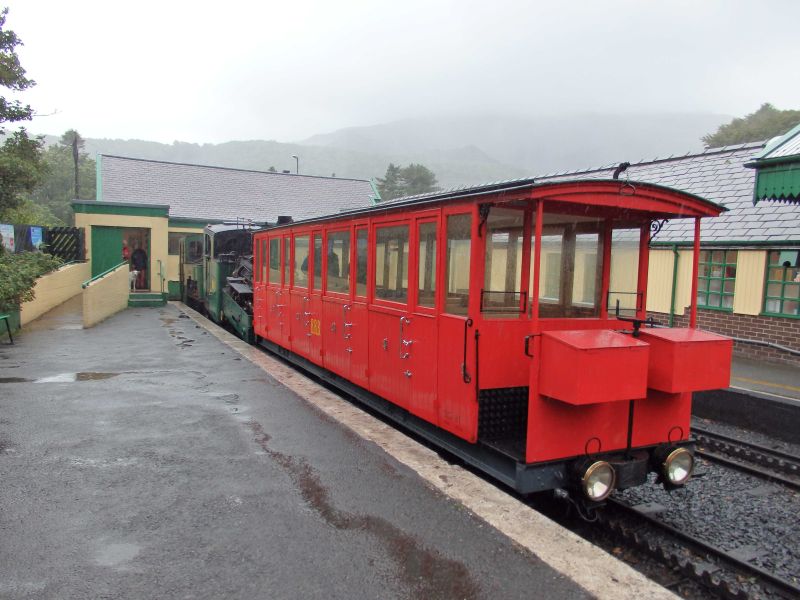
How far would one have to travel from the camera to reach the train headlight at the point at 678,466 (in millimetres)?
4512

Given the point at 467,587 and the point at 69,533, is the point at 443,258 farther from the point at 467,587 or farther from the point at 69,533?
the point at 69,533

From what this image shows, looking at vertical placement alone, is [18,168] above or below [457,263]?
above

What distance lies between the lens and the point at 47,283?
1605 centimetres

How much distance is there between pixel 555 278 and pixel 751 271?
9.04 metres

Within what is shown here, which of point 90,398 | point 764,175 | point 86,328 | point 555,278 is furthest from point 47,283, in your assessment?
point 764,175

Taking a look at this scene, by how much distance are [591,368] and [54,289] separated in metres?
17.3

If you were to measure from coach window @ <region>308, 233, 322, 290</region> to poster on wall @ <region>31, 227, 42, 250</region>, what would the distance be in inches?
615

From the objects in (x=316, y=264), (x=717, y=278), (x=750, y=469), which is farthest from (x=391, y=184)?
(x=750, y=469)

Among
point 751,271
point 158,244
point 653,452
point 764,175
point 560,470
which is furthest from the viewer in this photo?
point 158,244

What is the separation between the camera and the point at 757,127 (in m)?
46.8

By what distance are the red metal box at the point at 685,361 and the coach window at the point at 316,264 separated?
4.68m

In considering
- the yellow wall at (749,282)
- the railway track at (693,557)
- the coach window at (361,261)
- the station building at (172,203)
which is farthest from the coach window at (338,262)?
the station building at (172,203)

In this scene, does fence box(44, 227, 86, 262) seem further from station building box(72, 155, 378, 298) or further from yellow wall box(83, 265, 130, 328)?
yellow wall box(83, 265, 130, 328)

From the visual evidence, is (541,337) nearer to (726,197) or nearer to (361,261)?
(361,261)
